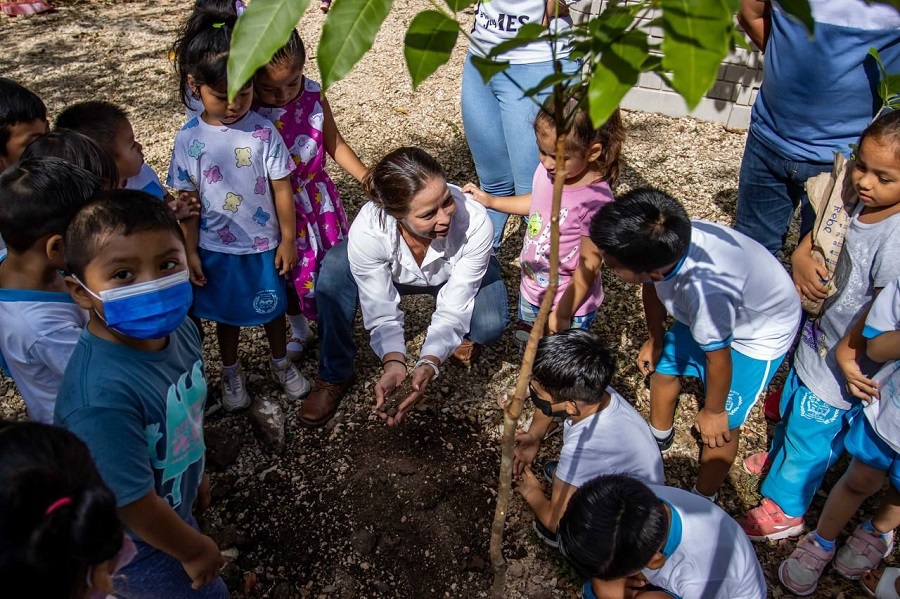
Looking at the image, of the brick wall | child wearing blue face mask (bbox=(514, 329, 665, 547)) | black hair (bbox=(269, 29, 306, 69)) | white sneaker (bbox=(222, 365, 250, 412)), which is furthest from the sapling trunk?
the brick wall

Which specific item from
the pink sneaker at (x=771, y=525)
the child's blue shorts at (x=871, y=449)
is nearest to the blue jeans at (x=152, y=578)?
the pink sneaker at (x=771, y=525)

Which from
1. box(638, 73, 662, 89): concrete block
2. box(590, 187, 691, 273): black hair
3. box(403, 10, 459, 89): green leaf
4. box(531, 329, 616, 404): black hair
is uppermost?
box(403, 10, 459, 89): green leaf

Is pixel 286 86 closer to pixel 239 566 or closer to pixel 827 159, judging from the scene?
pixel 239 566

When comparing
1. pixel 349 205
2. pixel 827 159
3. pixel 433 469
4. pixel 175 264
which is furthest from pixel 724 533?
pixel 349 205

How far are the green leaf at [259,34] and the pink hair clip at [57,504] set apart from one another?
74 cm

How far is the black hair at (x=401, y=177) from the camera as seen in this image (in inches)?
92.0

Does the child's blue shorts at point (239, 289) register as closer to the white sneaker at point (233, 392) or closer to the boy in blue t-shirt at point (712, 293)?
the white sneaker at point (233, 392)

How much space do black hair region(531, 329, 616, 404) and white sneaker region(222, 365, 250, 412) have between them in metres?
1.44

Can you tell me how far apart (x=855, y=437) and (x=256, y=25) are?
217 cm

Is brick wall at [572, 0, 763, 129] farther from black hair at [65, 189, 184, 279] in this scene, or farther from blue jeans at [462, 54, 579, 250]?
black hair at [65, 189, 184, 279]

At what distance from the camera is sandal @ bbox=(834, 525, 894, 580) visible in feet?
7.29

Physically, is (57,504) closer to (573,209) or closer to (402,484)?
(402,484)

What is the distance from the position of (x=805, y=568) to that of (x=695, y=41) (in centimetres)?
218

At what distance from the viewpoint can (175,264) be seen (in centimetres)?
166
